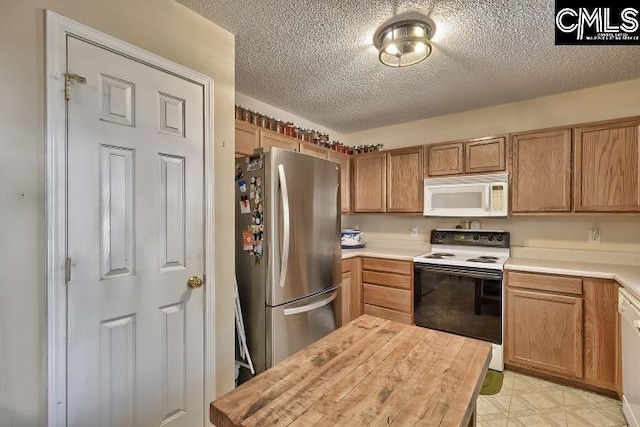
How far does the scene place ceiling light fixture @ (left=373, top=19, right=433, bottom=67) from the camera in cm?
166

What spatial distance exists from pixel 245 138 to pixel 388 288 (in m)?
2.00

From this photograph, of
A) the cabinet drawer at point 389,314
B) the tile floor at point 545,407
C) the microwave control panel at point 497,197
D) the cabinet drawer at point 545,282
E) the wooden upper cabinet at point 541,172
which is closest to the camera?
the tile floor at point 545,407

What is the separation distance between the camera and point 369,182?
3.54 m

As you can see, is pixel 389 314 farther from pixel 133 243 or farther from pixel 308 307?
pixel 133 243

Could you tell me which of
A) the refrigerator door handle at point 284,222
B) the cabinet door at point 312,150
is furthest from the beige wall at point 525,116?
the refrigerator door handle at point 284,222

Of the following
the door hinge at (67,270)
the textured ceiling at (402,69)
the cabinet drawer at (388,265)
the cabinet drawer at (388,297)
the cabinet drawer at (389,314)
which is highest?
the textured ceiling at (402,69)

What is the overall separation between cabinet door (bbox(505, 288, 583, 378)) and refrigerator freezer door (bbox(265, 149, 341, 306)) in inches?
58.1

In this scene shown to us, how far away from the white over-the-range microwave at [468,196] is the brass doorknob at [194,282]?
232 cm

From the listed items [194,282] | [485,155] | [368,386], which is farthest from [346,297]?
[368,386]

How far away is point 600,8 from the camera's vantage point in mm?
1672

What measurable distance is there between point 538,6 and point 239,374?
115 inches

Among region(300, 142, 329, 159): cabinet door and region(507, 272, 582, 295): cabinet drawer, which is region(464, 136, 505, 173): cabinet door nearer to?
region(507, 272, 582, 295): cabinet drawer

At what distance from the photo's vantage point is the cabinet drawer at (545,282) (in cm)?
217

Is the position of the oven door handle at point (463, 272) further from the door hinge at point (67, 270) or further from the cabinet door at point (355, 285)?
the door hinge at point (67, 270)
